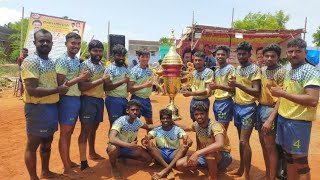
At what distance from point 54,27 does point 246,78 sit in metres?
8.79

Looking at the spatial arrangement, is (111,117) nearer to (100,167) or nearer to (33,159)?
(100,167)

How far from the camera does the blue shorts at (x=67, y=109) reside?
464cm

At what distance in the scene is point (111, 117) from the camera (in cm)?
536

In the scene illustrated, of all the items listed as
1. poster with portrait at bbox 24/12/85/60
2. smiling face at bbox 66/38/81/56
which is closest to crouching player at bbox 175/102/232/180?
smiling face at bbox 66/38/81/56

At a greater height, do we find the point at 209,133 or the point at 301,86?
the point at 301,86

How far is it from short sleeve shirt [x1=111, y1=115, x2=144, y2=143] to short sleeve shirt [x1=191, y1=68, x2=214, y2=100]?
119cm

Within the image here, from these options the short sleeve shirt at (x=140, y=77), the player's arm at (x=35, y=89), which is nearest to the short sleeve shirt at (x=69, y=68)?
the player's arm at (x=35, y=89)

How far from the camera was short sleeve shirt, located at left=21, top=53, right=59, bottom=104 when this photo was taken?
3994mm

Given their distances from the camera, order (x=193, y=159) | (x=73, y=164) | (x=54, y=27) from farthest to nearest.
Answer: (x=54, y=27)
(x=73, y=164)
(x=193, y=159)

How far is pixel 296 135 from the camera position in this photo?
11.9ft

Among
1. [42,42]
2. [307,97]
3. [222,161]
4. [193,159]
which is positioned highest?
[42,42]

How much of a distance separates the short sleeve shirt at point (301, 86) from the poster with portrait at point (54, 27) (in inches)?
349

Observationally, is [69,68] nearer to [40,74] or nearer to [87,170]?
[40,74]

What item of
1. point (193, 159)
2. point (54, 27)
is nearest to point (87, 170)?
point (193, 159)
